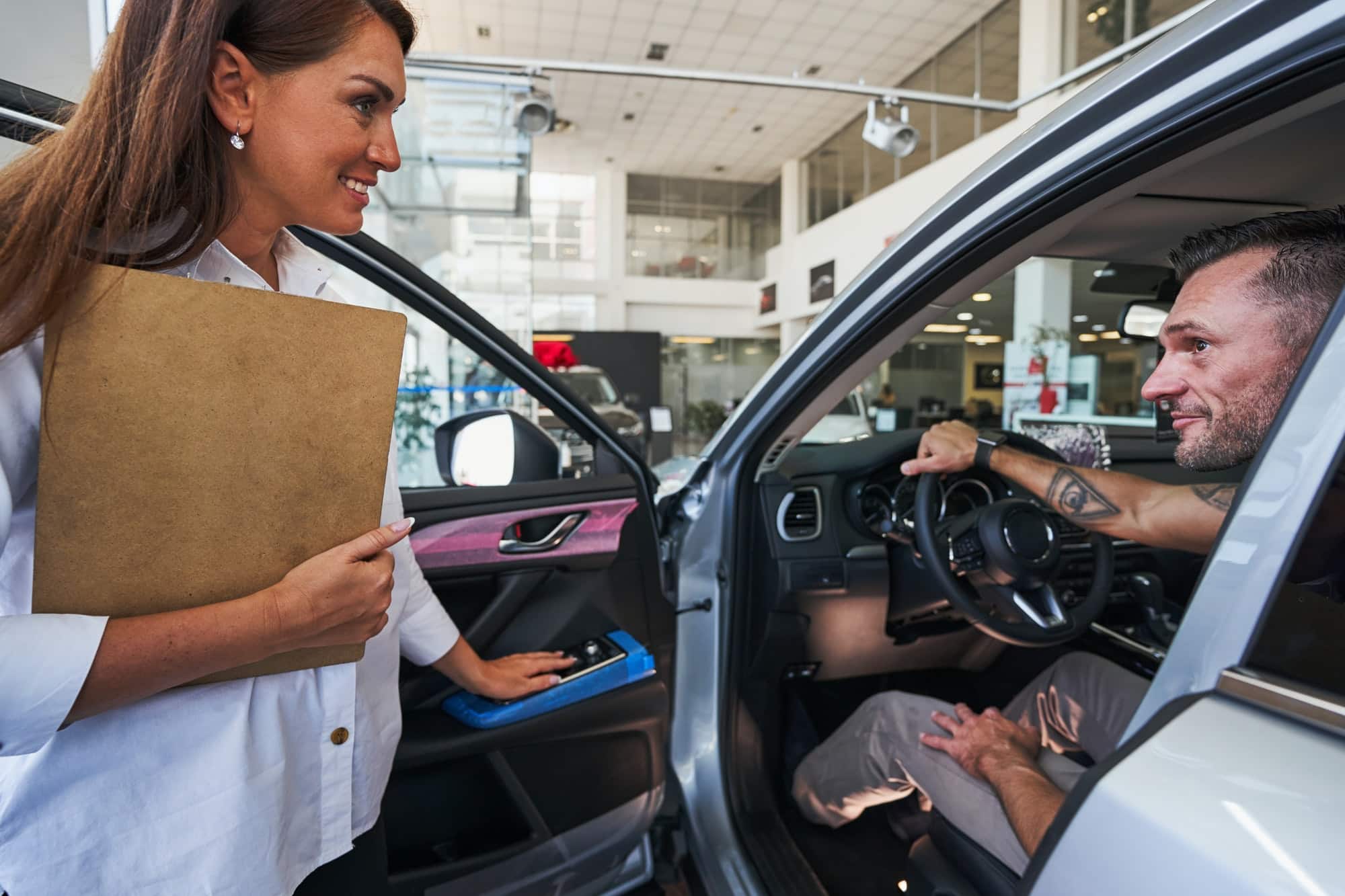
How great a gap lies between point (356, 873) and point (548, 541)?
663mm

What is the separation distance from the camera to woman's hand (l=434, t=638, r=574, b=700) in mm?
1254

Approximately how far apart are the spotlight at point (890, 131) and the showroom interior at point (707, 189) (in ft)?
0.13

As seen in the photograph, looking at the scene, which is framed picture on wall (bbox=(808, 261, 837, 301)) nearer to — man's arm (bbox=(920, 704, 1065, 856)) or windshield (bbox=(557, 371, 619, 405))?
windshield (bbox=(557, 371, 619, 405))

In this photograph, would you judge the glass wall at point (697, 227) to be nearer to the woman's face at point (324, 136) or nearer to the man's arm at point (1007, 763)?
the man's arm at point (1007, 763)

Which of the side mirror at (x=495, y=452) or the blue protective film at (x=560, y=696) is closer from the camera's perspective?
the blue protective film at (x=560, y=696)

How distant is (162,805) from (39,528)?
29 cm

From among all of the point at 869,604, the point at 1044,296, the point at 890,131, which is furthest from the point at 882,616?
the point at 1044,296

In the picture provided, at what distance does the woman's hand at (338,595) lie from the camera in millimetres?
724

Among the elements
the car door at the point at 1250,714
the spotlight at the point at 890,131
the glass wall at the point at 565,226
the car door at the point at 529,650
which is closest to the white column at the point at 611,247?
the glass wall at the point at 565,226

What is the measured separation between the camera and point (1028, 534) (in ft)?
4.97

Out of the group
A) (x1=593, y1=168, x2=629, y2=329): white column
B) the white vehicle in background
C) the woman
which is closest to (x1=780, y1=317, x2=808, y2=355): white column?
(x1=593, y1=168, x2=629, y2=329): white column

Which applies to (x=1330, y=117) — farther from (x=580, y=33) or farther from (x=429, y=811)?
(x=580, y=33)

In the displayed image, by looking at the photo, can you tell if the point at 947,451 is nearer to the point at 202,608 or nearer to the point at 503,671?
the point at 503,671

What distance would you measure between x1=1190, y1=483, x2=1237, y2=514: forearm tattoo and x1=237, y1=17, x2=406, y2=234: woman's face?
4.30 feet
